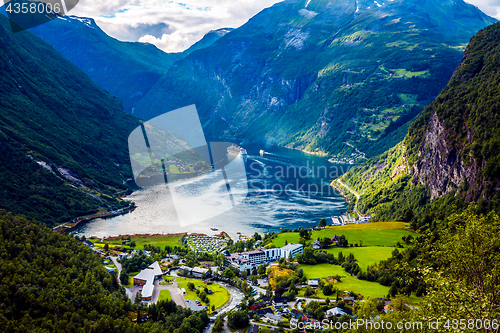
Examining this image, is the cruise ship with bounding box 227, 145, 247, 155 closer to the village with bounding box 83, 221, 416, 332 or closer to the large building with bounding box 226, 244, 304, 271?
the village with bounding box 83, 221, 416, 332

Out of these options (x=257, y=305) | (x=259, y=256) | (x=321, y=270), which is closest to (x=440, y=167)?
(x=321, y=270)

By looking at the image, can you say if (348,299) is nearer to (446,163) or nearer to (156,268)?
(156,268)

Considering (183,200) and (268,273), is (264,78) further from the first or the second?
(268,273)

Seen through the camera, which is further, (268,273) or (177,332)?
(268,273)

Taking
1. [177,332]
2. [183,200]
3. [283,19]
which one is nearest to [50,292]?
[177,332]

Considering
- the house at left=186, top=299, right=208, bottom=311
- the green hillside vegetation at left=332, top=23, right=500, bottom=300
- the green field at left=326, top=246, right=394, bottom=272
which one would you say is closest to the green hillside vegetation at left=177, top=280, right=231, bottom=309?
the house at left=186, top=299, right=208, bottom=311

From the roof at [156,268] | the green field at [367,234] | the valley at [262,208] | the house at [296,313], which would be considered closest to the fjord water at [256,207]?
the valley at [262,208]
